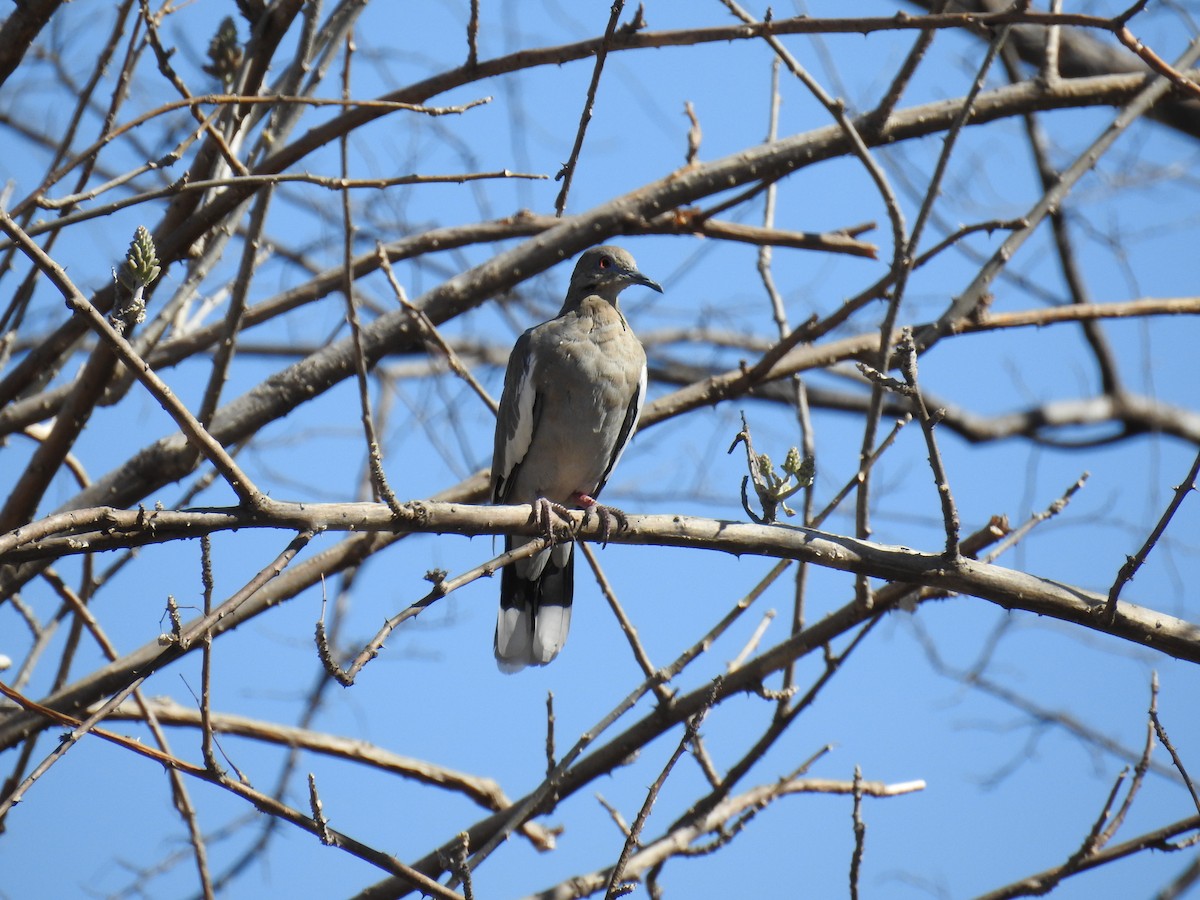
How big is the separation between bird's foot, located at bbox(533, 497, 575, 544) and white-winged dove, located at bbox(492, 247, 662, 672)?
1.14 meters

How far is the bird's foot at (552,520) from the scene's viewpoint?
340cm

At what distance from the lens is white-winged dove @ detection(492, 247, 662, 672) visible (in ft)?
16.5

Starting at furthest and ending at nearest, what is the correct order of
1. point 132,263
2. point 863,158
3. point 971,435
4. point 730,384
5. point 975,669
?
point 971,435 → point 975,669 → point 730,384 → point 863,158 → point 132,263

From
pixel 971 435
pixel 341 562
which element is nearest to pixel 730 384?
pixel 341 562

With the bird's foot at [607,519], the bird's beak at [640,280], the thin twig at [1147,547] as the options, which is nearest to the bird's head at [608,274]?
the bird's beak at [640,280]

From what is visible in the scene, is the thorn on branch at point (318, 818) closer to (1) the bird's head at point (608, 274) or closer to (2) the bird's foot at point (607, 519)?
(2) the bird's foot at point (607, 519)

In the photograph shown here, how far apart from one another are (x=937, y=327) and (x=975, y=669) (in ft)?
6.15

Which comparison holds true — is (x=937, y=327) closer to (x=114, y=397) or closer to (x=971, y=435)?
(x=114, y=397)

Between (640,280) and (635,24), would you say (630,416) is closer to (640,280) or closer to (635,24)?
(640,280)

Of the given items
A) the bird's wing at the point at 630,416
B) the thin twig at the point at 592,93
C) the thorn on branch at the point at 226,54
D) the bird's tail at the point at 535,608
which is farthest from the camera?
the bird's wing at the point at 630,416

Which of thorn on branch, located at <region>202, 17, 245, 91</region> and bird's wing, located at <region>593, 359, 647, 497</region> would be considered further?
bird's wing, located at <region>593, 359, 647, 497</region>

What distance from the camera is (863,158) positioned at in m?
3.91

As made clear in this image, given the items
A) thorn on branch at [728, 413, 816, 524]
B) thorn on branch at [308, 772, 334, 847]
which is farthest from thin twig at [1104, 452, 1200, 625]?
thorn on branch at [308, 772, 334, 847]

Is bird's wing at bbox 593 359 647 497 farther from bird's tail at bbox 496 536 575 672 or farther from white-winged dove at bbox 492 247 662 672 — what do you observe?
bird's tail at bbox 496 536 575 672
